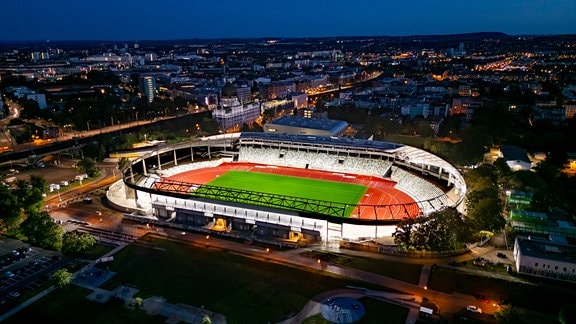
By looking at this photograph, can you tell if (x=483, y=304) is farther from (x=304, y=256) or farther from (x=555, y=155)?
(x=555, y=155)

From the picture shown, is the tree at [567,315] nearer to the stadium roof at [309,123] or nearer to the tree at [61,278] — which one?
the tree at [61,278]

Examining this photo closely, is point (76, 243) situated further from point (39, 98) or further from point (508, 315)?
point (39, 98)

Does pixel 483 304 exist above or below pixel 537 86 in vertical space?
below

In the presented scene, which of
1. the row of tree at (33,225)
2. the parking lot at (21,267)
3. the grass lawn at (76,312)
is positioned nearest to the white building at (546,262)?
the grass lawn at (76,312)

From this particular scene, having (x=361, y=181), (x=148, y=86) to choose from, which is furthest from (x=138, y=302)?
(x=148, y=86)

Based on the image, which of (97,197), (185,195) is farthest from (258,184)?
(97,197)
